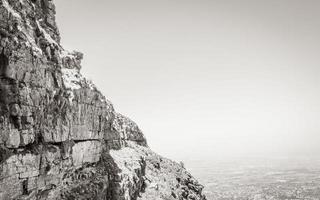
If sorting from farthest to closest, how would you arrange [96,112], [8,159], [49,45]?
1. [96,112]
2. [49,45]
3. [8,159]

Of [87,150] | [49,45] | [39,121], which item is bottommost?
[87,150]

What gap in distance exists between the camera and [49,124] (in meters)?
31.1

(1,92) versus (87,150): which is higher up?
(1,92)

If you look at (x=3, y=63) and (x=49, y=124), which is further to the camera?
(x=49, y=124)

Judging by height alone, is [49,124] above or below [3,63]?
below

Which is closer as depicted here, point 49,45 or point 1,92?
point 1,92

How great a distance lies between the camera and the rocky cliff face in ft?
86.7

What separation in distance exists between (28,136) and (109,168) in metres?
16.3

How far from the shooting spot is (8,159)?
25.5 metres

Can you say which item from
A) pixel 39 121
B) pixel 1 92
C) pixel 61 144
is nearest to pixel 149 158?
pixel 61 144

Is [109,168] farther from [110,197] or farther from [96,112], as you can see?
[96,112]

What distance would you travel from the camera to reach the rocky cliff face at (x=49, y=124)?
2644 centimetres

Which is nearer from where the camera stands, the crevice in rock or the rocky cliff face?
the crevice in rock

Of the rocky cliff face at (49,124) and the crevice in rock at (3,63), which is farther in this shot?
the rocky cliff face at (49,124)
